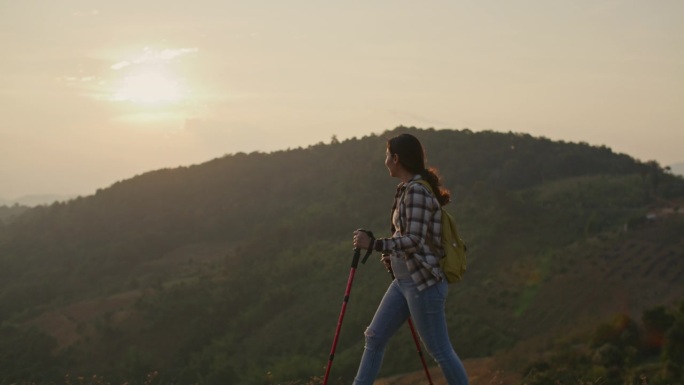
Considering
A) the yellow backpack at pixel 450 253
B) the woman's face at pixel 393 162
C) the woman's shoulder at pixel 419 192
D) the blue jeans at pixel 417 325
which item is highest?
the woman's face at pixel 393 162

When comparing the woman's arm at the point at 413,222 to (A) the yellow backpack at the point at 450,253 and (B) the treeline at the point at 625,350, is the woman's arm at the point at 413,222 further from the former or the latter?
(B) the treeline at the point at 625,350

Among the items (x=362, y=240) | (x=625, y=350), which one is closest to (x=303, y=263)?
(x=625, y=350)

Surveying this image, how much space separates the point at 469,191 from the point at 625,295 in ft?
63.4

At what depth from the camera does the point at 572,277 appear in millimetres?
32906

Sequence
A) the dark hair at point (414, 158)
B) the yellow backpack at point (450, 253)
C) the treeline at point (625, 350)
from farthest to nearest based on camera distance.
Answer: the treeline at point (625, 350) → the dark hair at point (414, 158) → the yellow backpack at point (450, 253)

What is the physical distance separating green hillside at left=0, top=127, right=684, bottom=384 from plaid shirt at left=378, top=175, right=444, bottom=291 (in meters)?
18.4

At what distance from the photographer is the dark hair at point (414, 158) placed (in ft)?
14.3

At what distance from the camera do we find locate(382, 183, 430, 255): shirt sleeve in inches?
163

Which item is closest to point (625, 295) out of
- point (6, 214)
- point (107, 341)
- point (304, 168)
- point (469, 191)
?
point (469, 191)

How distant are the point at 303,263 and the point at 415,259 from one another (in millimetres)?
42016

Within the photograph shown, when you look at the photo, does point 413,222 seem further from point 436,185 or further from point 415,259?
point 436,185

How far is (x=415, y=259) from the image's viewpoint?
165 inches

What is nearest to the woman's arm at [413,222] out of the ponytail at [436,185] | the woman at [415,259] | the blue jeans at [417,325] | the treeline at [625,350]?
the woman at [415,259]

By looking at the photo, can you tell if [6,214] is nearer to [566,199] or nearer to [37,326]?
[37,326]
